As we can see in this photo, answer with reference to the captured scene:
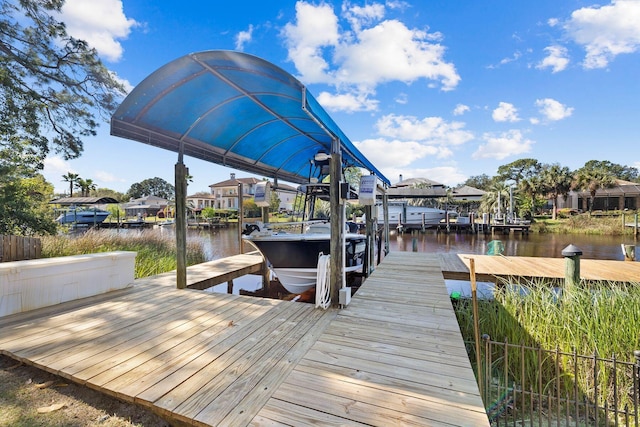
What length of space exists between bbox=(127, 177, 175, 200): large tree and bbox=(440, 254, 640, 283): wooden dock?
61.7 meters

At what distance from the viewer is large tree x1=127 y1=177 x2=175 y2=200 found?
184 feet

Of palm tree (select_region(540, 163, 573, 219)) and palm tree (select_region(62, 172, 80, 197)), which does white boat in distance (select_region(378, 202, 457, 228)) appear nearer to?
palm tree (select_region(540, 163, 573, 219))

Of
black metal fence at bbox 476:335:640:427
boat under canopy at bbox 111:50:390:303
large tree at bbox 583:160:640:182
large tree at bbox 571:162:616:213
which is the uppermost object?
large tree at bbox 583:160:640:182

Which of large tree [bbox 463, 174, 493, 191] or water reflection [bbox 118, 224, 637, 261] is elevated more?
large tree [bbox 463, 174, 493, 191]

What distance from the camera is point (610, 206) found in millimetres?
26562

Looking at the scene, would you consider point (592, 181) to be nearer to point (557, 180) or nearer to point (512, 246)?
point (557, 180)

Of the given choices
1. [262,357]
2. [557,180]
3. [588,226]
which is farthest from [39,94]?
[557,180]

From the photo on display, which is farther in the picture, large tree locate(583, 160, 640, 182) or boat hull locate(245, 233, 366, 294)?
large tree locate(583, 160, 640, 182)

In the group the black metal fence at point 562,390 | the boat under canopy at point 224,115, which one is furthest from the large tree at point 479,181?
the boat under canopy at point 224,115

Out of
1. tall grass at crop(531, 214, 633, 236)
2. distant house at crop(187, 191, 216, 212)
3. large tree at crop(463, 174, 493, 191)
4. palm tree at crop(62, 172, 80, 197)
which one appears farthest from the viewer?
large tree at crop(463, 174, 493, 191)

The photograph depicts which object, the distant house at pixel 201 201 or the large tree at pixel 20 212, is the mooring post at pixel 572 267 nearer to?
the large tree at pixel 20 212

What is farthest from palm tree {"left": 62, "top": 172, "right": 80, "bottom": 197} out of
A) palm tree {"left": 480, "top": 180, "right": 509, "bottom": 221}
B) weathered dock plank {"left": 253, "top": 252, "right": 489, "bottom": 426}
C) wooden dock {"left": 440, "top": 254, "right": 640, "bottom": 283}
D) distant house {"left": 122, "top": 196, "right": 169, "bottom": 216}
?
palm tree {"left": 480, "top": 180, "right": 509, "bottom": 221}

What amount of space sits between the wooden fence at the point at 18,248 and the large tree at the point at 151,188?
190ft

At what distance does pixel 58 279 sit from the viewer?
3.36 m
